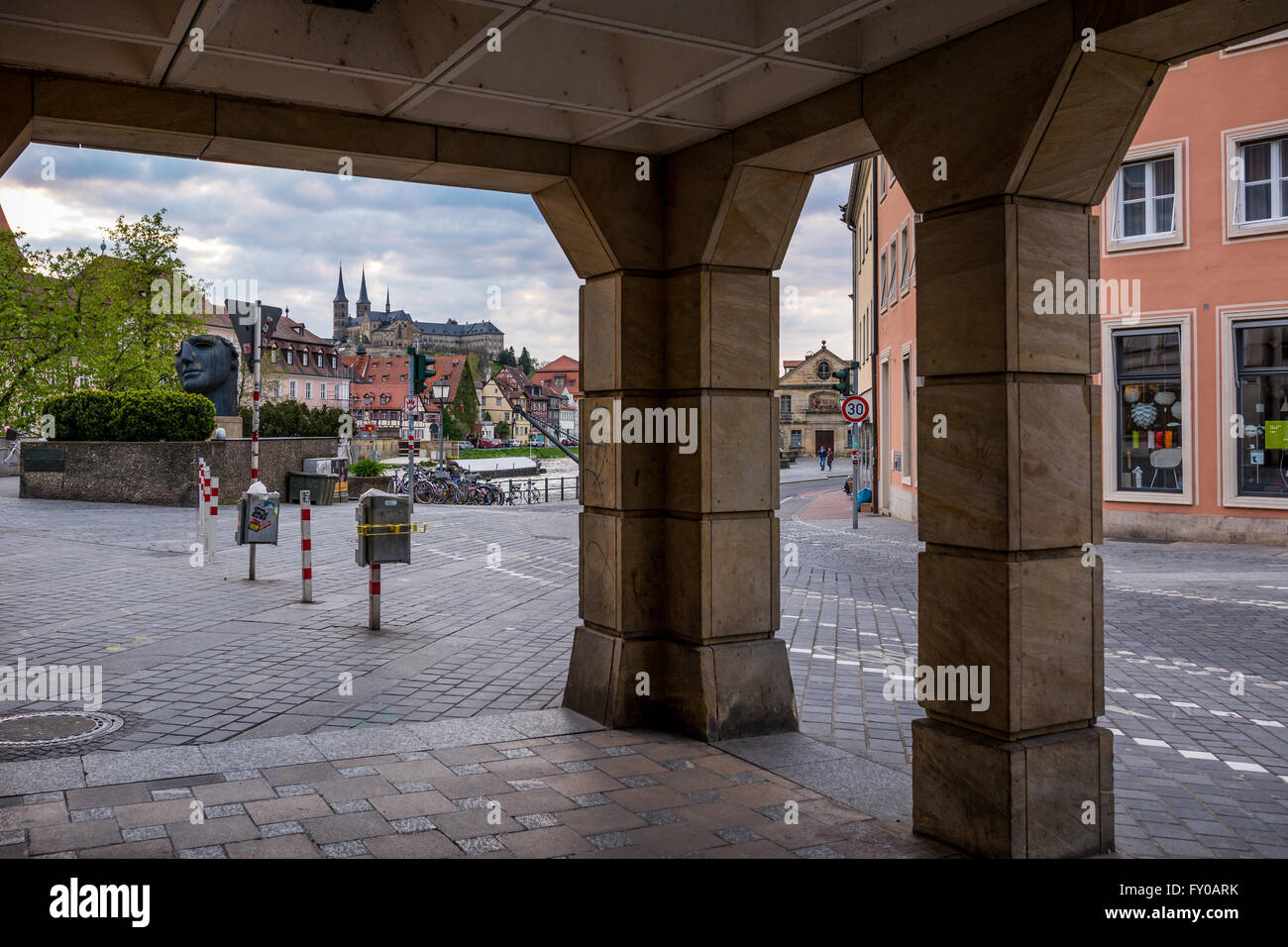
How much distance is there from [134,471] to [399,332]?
143m

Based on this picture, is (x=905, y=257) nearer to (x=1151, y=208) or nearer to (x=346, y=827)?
(x=1151, y=208)

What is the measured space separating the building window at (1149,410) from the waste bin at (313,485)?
1967 cm

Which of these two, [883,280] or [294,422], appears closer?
[883,280]

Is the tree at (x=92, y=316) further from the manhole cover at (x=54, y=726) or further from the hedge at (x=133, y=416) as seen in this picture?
the manhole cover at (x=54, y=726)

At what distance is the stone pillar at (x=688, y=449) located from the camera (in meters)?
6.39

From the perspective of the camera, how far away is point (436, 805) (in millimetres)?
5121

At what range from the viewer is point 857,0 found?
418 centimetres

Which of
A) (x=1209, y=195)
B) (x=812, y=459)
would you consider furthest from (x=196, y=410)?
(x=812, y=459)

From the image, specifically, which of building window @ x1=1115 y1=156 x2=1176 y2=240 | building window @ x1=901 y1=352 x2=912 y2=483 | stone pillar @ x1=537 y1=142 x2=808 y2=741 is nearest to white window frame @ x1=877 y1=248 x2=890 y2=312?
building window @ x1=901 y1=352 x2=912 y2=483

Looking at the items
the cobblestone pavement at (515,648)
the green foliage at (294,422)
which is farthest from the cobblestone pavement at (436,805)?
the green foliage at (294,422)

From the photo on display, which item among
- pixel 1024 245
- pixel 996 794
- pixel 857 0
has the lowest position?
pixel 996 794

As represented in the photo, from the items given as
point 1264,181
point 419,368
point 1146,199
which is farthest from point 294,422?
point 1264,181

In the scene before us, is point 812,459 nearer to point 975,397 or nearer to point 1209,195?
point 1209,195
